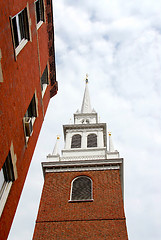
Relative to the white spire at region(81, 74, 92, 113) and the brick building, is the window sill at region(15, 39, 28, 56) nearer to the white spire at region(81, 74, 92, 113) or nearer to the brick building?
the brick building

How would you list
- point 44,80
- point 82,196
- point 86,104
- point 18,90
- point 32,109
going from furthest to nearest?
point 86,104 → point 82,196 → point 44,80 → point 32,109 → point 18,90

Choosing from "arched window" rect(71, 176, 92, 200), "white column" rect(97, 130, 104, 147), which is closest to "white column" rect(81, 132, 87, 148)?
"white column" rect(97, 130, 104, 147)

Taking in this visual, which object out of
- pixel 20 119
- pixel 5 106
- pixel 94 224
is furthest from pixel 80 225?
pixel 5 106

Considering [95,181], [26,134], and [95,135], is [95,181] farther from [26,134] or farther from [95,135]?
[26,134]

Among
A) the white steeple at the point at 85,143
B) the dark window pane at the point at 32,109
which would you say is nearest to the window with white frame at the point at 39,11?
the dark window pane at the point at 32,109

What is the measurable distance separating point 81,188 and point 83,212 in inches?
118

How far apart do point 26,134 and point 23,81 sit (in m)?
2.21

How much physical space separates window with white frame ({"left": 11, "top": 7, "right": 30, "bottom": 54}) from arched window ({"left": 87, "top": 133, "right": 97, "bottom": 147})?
21.1 meters

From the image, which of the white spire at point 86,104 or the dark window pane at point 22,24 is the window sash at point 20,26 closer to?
the dark window pane at point 22,24

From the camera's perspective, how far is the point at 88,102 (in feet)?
147

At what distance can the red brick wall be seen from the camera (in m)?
20.8

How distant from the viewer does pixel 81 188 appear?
25281 millimetres

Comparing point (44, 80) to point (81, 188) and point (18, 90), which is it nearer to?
point (18, 90)

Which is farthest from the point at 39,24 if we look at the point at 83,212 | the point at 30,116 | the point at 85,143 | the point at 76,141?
the point at 76,141
